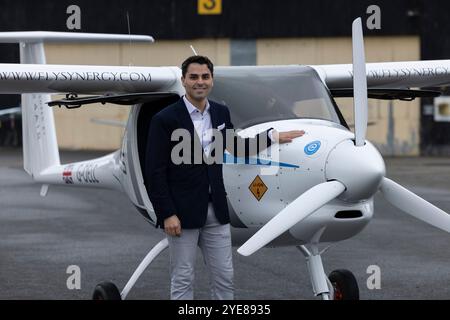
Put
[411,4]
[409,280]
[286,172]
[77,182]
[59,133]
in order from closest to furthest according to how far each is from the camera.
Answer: [286,172]
[409,280]
[77,182]
[411,4]
[59,133]

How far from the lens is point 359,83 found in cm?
747

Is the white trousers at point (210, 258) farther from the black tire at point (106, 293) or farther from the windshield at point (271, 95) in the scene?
the black tire at point (106, 293)

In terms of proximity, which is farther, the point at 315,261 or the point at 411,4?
the point at 411,4

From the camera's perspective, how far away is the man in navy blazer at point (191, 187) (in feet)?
21.5

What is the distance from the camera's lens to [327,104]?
822cm

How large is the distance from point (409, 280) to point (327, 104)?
2.52 metres

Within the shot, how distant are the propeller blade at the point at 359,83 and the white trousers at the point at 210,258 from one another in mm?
1109

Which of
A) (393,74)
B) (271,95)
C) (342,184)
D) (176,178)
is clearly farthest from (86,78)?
(393,74)

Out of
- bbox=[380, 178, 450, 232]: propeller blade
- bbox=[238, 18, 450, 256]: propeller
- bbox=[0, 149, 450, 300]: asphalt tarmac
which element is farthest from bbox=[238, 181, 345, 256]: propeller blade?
bbox=[0, 149, 450, 300]: asphalt tarmac

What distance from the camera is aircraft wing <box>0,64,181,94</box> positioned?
28.1ft

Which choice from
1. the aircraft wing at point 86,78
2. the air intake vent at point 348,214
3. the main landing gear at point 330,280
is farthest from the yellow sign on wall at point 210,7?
the air intake vent at point 348,214

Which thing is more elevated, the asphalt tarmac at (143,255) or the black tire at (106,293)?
the black tire at (106,293)
